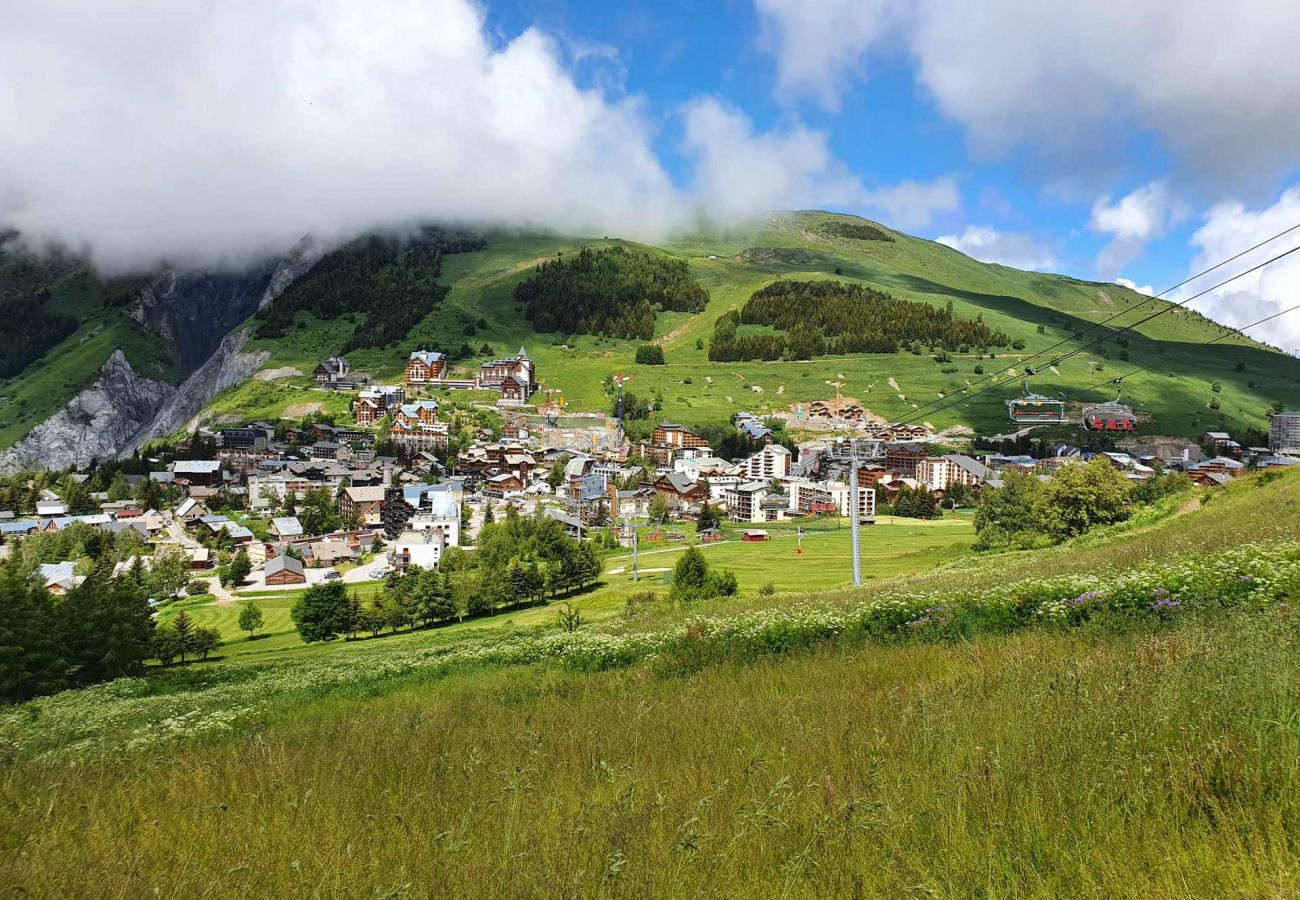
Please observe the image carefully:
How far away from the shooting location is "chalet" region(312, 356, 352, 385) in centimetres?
16025

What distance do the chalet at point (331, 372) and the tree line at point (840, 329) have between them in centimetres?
9358

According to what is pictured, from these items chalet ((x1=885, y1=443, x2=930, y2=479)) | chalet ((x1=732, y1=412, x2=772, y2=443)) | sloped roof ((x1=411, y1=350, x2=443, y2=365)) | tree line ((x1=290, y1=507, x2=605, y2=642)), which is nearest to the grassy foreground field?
tree line ((x1=290, y1=507, x2=605, y2=642))

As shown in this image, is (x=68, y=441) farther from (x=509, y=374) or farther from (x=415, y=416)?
(x=509, y=374)

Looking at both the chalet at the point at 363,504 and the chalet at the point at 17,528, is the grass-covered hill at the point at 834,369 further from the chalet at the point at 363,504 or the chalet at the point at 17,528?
the chalet at the point at 17,528

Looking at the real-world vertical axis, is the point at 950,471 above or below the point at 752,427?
below

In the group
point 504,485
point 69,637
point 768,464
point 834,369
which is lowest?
point 69,637

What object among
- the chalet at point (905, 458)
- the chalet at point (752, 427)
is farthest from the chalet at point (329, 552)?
the chalet at point (905, 458)

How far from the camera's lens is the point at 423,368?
16088cm

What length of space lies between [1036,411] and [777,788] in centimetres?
15290

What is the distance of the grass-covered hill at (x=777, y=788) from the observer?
270cm

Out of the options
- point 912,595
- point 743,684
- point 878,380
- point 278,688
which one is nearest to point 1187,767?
point 743,684

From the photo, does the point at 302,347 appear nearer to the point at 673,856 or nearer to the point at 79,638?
the point at 79,638

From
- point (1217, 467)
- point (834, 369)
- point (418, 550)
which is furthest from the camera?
point (834, 369)

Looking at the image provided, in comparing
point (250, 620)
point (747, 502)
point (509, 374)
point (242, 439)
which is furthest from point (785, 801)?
point (509, 374)
